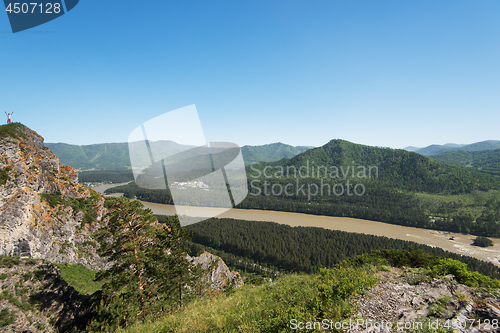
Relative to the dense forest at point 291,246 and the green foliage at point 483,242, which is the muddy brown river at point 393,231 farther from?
the dense forest at point 291,246

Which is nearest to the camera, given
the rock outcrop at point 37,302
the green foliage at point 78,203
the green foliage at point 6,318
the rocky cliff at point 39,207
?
the green foliage at point 6,318

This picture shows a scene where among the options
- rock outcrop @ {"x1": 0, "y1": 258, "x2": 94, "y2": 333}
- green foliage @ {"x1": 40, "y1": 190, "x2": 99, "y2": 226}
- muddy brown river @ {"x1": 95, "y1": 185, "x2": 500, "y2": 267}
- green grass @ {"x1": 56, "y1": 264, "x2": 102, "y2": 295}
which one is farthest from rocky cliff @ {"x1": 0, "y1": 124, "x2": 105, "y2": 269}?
muddy brown river @ {"x1": 95, "y1": 185, "x2": 500, "y2": 267}

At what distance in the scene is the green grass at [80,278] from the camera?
15.5 meters

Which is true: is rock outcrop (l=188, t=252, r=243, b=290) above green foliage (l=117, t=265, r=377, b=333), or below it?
below

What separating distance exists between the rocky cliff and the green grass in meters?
1.18

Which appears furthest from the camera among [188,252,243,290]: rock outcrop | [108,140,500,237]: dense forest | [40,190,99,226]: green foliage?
[108,140,500,237]: dense forest

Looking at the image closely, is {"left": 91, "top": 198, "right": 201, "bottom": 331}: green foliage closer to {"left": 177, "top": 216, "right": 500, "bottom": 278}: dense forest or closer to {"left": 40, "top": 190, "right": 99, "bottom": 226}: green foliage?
{"left": 40, "top": 190, "right": 99, "bottom": 226}: green foliage

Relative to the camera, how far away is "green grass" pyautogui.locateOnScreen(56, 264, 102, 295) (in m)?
15.5

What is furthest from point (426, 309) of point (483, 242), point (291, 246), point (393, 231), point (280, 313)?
point (483, 242)

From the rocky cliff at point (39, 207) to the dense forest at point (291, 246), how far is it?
1644 cm

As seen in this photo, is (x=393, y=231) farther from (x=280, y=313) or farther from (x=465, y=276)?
(x=280, y=313)

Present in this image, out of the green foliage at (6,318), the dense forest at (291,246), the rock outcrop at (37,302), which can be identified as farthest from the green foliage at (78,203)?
the green foliage at (6,318)

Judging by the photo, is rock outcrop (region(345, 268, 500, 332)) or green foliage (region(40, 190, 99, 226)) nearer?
rock outcrop (region(345, 268, 500, 332))

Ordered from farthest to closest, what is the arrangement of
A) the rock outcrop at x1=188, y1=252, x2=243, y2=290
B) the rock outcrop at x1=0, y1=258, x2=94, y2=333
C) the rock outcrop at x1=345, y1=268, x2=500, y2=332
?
the rock outcrop at x1=188, y1=252, x2=243, y2=290 → the rock outcrop at x1=0, y1=258, x2=94, y2=333 → the rock outcrop at x1=345, y1=268, x2=500, y2=332
